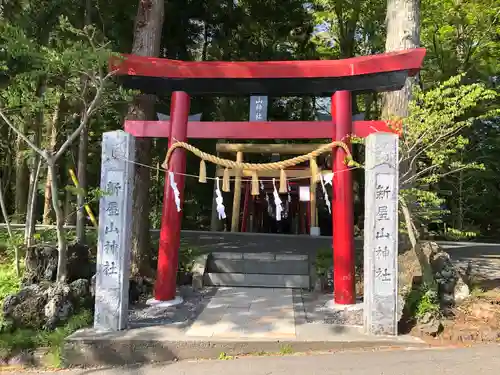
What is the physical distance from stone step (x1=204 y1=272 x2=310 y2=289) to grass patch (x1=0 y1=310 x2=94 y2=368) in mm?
3057

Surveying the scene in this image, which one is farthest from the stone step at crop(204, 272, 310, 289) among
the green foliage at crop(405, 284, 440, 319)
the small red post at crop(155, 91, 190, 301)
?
the green foliage at crop(405, 284, 440, 319)

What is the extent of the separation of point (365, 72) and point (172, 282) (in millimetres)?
4545

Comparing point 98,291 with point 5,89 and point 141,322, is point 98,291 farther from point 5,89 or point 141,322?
point 5,89

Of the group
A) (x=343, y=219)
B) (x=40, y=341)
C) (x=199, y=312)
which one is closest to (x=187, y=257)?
(x=199, y=312)

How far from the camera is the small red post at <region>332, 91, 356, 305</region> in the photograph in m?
6.53

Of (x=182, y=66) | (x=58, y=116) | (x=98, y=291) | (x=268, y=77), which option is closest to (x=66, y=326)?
(x=98, y=291)

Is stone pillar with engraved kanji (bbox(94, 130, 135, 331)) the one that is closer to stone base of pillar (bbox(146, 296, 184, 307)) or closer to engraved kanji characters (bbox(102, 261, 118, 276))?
engraved kanji characters (bbox(102, 261, 118, 276))

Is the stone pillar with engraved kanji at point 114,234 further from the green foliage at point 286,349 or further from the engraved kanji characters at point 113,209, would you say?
the green foliage at point 286,349

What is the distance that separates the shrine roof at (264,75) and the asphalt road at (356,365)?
4.04 m

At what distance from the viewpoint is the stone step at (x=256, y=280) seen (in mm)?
7961

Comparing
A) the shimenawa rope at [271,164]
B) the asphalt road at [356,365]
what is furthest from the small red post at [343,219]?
the asphalt road at [356,365]

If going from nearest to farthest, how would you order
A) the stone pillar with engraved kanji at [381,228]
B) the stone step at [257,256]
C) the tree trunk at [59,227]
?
the stone pillar with engraved kanji at [381,228], the tree trunk at [59,227], the stone step at [257,256]

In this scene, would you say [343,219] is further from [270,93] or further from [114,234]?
[114,234]


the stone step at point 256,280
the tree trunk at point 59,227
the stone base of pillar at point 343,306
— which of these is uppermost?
the tree trunk at point 59,227
